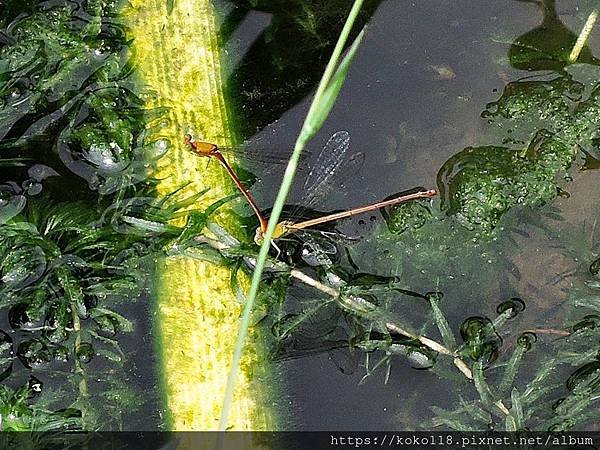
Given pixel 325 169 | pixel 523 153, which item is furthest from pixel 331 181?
pixel 523 153

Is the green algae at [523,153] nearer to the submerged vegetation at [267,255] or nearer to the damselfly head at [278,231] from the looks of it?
the submerged vegetation at [267,255]

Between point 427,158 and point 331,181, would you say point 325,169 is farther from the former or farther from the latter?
point 427,158

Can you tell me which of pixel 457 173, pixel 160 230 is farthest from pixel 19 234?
pixel 457 173

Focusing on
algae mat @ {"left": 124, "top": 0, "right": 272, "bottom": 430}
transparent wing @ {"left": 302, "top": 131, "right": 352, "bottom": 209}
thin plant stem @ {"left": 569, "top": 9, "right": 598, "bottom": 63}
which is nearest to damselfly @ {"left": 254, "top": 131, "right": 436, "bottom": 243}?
transparent wing @ {"left": 302, "top": 131, "right": 352, "bottom": 209}

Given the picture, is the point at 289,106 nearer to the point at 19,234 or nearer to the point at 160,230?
the point at 160,230

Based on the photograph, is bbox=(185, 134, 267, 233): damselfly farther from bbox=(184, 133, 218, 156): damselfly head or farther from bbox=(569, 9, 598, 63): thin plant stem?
bbox=(569, 9, 598, 63): thin plant stem
